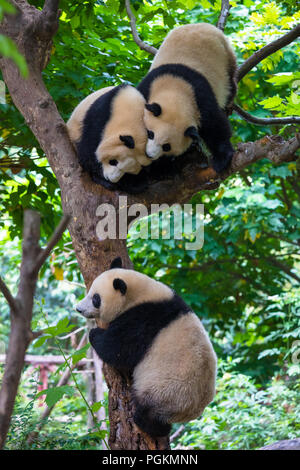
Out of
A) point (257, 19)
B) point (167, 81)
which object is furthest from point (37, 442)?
point (257, 19)

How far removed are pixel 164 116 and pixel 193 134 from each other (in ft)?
0.76

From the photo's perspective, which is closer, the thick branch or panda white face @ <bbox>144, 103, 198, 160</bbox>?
the thick branch

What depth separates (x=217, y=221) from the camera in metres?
6.46

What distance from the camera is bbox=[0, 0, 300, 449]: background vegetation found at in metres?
4.26

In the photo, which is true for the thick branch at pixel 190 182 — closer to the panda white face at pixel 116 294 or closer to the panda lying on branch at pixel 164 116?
the panda lying on branch at pixel 164 116

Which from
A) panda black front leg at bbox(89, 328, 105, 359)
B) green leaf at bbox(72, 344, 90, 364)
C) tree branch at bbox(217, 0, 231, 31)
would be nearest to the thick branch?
panda black front leg at bbox(89, 328, 105, 359)

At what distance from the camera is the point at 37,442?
4070 mm

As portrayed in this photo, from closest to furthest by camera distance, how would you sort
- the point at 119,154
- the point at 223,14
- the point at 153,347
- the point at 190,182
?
the point at 153,347
the point at 190,182
the point at 119,154
the point at 223,14

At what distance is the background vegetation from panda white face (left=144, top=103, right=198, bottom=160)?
58 centimetres

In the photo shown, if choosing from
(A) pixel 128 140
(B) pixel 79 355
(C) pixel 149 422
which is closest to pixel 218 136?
(A) pixel 128 140

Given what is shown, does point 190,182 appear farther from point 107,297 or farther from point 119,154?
point 107,297

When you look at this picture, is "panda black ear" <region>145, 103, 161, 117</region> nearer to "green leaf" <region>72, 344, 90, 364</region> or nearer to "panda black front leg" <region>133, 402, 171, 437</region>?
"green leaf" <region>72, 344, 90, 364</region>

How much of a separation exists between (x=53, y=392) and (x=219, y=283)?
14.2ft
